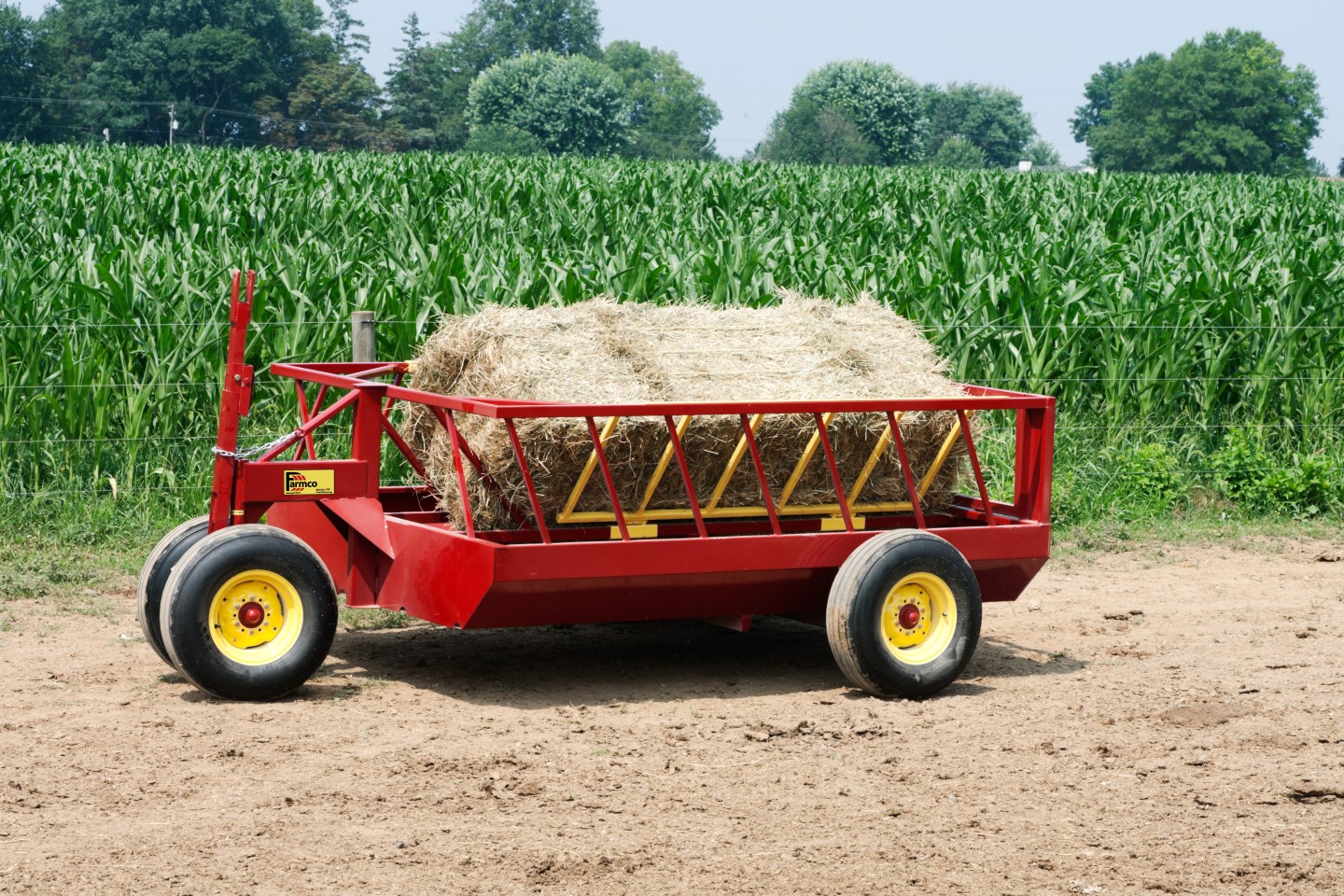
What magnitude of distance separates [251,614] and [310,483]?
584 mm

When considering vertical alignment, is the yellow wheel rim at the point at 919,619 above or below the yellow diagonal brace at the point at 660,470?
below

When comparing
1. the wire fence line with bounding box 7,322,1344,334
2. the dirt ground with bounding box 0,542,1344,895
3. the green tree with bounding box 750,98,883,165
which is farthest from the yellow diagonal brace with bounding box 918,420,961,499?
the green tree with bounding box 750,98,883,165

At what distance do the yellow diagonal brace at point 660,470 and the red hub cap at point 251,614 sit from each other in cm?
153

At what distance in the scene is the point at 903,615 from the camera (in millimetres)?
6344

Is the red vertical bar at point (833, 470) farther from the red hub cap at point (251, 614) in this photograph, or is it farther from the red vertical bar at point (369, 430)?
the red hub cap at point (251, 614)

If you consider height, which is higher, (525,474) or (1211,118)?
(1211,118)

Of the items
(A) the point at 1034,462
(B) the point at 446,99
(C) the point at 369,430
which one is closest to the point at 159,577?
(C) the point at 369,430

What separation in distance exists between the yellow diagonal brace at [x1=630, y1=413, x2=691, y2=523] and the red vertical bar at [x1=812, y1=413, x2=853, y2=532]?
0.54m

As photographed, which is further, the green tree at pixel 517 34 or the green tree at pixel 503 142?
the green tree at pixel 517 34

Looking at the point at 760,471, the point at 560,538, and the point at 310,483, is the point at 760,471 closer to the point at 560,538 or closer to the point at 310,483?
the point at 560,538

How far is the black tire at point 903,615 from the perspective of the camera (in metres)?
6.16

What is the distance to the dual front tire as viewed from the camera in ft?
18.8

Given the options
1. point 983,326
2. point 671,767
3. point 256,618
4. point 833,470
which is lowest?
point 671,767

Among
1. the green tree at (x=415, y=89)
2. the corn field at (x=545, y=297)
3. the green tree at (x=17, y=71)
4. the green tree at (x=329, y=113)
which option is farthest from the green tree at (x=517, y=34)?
the corn field at (x=545, y=297)
